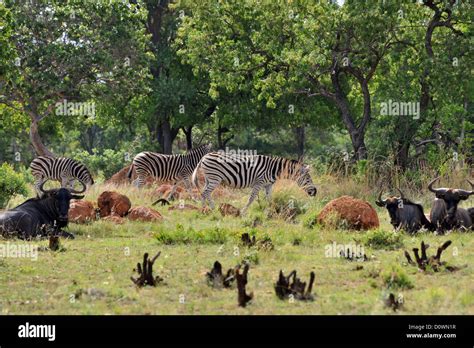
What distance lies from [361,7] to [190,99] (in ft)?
41.1

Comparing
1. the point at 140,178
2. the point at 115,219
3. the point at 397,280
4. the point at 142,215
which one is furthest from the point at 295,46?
the point at 397,280

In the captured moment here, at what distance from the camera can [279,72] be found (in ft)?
93.4

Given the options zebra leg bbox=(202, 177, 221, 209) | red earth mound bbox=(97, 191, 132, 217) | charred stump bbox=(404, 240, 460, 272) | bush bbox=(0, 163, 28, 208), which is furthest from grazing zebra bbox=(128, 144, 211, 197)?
charred stump bbox=(404, 240, 460, 272)

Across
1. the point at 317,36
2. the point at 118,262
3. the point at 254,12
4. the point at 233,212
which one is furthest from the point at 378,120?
the point at 118,262

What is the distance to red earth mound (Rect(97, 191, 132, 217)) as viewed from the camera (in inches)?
722

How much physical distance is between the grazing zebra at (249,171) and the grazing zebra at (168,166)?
373cm

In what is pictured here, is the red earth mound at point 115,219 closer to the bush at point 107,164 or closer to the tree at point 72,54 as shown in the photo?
the tree at point 72,54

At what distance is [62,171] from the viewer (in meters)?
26.2

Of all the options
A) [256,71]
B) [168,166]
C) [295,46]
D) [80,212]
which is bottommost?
[80,212]

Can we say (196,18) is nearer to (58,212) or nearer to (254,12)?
(254,12)

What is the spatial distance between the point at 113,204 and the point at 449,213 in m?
6.96

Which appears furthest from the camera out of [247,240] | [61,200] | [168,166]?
[168,166]

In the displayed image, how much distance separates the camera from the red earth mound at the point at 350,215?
53.7 ft

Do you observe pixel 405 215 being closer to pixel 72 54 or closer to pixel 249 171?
pixel 249 171
